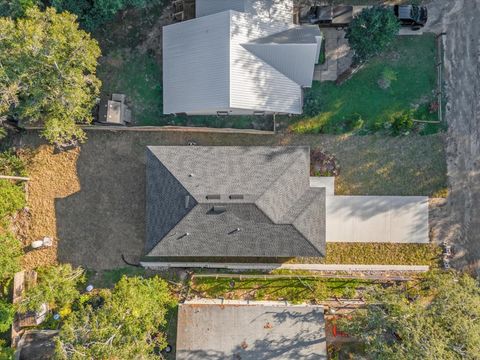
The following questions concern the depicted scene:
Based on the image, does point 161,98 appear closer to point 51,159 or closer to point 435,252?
point 51,159

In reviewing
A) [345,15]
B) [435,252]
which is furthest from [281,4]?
[435,252]

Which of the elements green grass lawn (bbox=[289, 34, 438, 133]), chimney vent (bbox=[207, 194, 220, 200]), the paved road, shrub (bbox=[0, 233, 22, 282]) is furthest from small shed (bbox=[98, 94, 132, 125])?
the paved road

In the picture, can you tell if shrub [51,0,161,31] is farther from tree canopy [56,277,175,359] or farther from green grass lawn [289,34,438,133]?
tree canopy [56,277,175,359]

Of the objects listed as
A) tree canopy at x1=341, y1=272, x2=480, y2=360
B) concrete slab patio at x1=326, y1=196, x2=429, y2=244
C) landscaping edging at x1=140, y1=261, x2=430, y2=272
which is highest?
concrete slab patio at x1=326, y1=196, x2=429, y2=244

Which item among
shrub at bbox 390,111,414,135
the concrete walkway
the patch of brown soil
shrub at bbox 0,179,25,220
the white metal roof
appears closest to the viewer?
the white metal roof

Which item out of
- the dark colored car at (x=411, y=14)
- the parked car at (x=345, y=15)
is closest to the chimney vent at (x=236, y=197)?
the parked car at (x=345, y=15)

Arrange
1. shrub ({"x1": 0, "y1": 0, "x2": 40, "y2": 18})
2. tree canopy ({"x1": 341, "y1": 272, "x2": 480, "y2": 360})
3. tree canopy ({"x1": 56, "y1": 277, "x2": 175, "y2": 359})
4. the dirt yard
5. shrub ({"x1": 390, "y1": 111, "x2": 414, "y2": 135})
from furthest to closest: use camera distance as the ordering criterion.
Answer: the dirt yard
shrub ({"x1": 390, "y1": 111, "x2": 414, "y2": 135})
shrub ({"x1": 0, "y1": 0, "x2": 40, "y2": 18})
tree canopy ({"x1": 56, "y1": 277, "x2": 175, "y2": 359})
tree canopy ({"x1": 341, "y1": 272, "x2": 480, "y2": 360})

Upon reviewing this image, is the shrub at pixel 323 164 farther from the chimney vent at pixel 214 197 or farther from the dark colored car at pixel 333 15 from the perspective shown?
the dark colored car at pixel 333 15

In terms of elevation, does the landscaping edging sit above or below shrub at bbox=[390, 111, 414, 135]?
below
